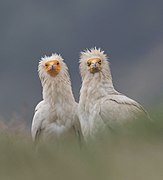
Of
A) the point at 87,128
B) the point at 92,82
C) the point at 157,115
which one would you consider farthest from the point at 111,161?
the point at 92,82

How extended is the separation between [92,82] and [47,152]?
8824mm

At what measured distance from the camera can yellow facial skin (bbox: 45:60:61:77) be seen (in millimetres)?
12461

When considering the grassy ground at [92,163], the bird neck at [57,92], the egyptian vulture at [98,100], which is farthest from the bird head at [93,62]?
the grassy ground at [92,163]

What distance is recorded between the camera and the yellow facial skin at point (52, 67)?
1246 cm

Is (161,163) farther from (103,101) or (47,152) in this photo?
(103,101)

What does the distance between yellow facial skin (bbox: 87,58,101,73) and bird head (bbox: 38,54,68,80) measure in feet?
4.30

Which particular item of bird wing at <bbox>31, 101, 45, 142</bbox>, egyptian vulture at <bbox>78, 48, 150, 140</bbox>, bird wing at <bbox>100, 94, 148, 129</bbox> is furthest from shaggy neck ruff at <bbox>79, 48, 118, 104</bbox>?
bird wing at <bbox>31, 101, 45, 142</bbox>

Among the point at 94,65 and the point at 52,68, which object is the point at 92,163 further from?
the point at 52,68

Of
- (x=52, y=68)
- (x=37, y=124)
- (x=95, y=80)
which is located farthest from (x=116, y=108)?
(x=52, y=68)

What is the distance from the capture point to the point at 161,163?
1973mm

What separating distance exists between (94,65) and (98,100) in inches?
45.3

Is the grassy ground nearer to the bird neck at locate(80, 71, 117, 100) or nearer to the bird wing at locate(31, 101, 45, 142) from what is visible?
the bird neck at locate(80, 71, 117, 100)

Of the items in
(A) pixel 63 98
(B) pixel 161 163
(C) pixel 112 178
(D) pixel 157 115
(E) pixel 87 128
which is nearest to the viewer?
(C) pixel 112 178

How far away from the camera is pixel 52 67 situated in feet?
40.9
